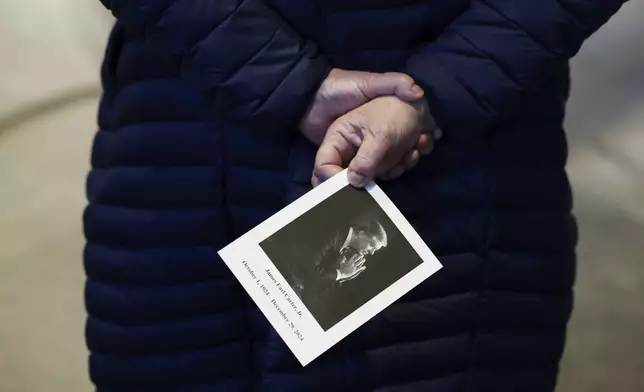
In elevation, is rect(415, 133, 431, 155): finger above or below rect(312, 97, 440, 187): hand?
below

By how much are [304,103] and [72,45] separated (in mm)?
935

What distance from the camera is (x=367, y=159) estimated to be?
74 centimetres

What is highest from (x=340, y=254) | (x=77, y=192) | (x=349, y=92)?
(x=349, y=92)

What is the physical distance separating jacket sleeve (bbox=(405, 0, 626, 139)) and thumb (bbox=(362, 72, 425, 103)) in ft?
0.06

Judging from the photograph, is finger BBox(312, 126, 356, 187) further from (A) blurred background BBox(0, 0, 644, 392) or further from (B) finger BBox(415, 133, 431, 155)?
(A) blurred background BBox(0, 0, 644, 392)

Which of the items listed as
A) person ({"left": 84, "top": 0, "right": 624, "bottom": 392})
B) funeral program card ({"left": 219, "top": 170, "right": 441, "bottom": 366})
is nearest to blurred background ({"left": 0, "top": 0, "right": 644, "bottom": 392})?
person ({"left": 84, "top": 0, "right": 624, "bottom": 392})

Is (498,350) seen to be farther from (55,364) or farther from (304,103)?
(55,364)

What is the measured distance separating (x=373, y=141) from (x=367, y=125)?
2 centimetres

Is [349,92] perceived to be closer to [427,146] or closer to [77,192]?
[427,146]

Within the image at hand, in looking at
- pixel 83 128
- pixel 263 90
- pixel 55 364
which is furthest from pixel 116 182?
pixel 83 128

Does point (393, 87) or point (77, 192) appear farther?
point (77, 192)

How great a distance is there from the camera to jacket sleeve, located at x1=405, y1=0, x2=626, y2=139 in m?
0.77

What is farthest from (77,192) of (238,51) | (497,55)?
(497,55)

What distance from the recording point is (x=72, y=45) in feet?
5.11
